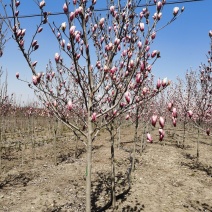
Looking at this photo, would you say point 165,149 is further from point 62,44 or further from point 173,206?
point 62,44

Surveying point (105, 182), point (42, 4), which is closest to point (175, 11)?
point (42, 4)

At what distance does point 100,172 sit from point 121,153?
4090mm

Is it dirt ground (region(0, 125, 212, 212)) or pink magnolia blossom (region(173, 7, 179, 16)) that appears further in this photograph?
dirt ground (region(0, 125, 212, 212))

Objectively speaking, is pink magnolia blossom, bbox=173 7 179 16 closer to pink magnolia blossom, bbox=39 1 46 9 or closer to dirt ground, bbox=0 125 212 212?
pink magnolia blossom, bbox=39 1 46 9

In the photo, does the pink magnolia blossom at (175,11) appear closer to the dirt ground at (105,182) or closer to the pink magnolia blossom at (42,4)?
the pink magnolia blossom at (42,4)

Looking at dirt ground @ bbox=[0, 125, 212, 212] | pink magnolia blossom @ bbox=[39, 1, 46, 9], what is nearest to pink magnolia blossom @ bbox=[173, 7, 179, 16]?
pink magnolia blossom @ bbox=[39, 1, 46, 9]

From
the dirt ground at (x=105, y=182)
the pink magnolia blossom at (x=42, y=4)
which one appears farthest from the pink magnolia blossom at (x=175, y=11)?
the dirt ground at (x=105, y=182)

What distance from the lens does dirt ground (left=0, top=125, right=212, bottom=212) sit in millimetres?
7688

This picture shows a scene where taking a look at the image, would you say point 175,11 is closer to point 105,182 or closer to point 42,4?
point 42,4

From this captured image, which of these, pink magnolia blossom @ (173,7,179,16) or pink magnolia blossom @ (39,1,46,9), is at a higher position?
pink magnolia blossom @ (39,1,46,9)

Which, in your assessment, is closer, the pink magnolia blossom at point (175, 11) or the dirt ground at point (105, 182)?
the pink magnolia blossom at point (175, 11)

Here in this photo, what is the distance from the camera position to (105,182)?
9594mm

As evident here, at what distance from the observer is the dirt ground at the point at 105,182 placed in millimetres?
7688

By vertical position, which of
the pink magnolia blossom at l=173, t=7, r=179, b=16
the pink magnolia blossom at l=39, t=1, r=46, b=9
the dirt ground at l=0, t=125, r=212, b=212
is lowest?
the dirt ground at l=0, t=125, r=212, b=212
